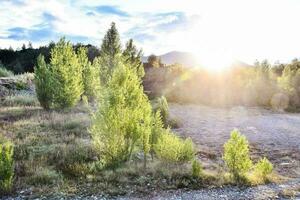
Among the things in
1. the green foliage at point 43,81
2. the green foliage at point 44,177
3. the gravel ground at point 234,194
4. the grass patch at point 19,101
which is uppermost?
the green foliage at point 43,81

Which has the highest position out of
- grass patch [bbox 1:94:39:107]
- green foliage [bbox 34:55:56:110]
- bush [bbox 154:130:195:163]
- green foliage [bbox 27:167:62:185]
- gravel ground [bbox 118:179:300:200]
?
green foliage [bbox 34:55:56:110]

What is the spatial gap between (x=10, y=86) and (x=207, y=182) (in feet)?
89.4

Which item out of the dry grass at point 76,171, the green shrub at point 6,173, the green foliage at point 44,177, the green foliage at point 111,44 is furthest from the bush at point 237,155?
the green foliage at point 111,44

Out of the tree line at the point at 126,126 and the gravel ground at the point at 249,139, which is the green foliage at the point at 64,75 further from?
the tree line at the point at 126,126

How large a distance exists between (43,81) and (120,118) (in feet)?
46.3

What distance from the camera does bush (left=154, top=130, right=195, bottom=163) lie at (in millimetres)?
17375

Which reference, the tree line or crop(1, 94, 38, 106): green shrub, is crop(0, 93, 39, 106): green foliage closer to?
crop(1, 94, 38, 106): green shrub

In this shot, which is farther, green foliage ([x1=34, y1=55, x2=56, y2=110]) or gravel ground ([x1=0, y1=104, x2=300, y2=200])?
green foliage ([x1=34, y1=55, x2=56, y2=110])

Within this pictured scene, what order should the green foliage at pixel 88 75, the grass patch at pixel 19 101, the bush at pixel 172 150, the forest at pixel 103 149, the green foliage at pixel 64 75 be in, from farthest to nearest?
the green foliage at pixel 88 75, the grass patch at pixel 19 101, the green foliage at pixel 64 75, the bush at pixel 172 150, the forest at pixel 103 149

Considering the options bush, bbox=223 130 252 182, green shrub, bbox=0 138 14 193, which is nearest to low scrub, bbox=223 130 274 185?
bush, bbox=223 130 252 182

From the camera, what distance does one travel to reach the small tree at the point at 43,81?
2808cm

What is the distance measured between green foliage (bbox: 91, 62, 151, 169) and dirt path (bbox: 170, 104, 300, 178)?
5.57 metres

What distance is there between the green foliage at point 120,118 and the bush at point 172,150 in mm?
1091

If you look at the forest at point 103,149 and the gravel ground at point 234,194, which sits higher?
the forest at point 103,149
